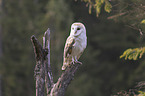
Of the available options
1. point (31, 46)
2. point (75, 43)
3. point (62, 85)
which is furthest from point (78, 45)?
point (31, 46)

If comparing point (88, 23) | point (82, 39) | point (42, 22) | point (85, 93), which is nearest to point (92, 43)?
point (88, 23)

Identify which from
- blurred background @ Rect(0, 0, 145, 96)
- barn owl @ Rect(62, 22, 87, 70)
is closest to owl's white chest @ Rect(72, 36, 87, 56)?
barn owl @ Rect(62, 22, 87, 70)

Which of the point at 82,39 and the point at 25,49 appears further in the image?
the point at 25,49

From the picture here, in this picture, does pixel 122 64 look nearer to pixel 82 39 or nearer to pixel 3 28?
pixel 3 28

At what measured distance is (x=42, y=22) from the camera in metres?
17.2

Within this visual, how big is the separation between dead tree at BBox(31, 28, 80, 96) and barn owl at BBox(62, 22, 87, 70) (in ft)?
1.23

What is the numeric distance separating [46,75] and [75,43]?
2.40ft

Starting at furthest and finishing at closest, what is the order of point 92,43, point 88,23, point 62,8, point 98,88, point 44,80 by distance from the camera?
point 92,43 → point 88,23 → point 98,88 → point 62,8 → point 44,80

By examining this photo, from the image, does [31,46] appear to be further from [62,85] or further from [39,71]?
[62,85]

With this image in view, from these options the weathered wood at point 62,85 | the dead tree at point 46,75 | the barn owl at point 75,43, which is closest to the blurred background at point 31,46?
the barn owl at point 75,43

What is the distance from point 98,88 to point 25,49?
558 cm

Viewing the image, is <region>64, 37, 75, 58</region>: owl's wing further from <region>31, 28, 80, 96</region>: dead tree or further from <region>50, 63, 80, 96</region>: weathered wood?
<region>50, 63, 80, 96</region>: weathered wood

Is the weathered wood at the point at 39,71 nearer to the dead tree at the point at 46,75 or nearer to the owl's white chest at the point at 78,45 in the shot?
the dead tree at the point at 46,75

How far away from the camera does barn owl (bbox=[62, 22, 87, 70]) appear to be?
5316mm
